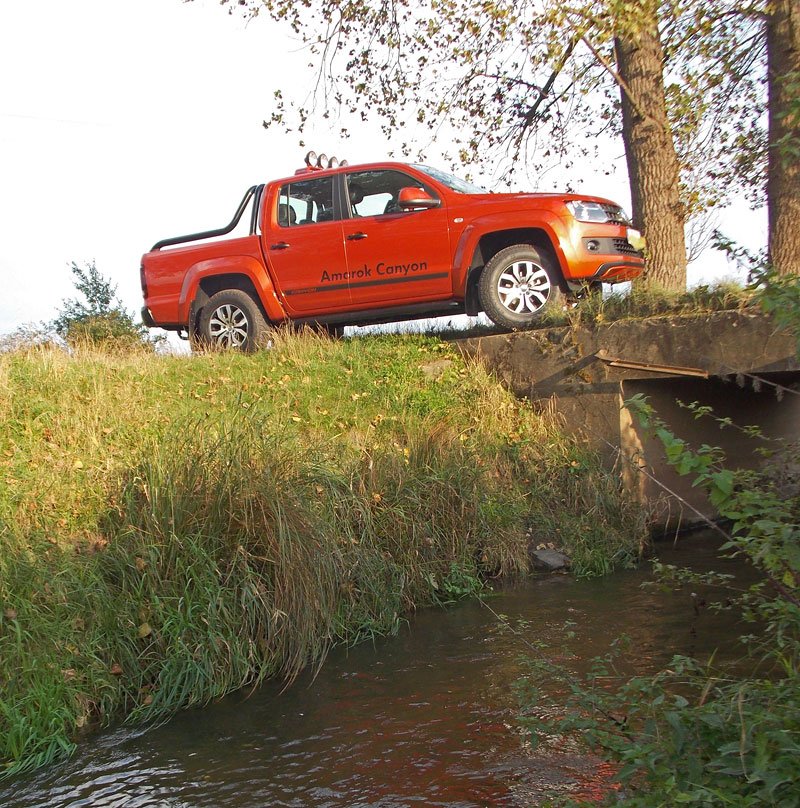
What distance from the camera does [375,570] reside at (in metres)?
7.60

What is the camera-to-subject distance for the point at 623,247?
10781mm

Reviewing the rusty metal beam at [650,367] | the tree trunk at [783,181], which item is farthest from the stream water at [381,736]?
the tree trunk at [783,181]

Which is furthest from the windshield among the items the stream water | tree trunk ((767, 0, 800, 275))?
the stream water

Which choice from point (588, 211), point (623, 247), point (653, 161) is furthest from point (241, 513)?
point (653, 161)

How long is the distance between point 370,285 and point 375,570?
179 inches

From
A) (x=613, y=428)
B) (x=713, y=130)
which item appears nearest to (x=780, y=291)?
(x=613, y=428)

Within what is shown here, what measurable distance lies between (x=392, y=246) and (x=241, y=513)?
522 cm

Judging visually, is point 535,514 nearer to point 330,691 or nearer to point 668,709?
point 330,691

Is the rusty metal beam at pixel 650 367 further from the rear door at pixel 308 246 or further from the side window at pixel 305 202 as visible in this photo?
the side window at pixel 305 202

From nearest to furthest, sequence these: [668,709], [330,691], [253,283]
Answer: [668,709], [330,691], [253,283]

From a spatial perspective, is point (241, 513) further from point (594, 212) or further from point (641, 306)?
point (594, 212)

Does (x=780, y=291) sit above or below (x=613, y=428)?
above

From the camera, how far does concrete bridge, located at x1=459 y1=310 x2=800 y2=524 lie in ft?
30.3

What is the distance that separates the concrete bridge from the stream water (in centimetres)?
267
